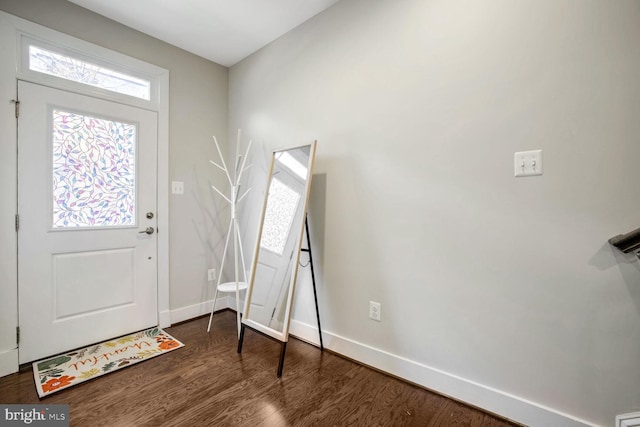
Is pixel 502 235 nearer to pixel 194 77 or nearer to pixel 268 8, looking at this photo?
pixel 268 8

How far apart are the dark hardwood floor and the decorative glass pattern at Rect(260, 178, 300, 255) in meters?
0.84

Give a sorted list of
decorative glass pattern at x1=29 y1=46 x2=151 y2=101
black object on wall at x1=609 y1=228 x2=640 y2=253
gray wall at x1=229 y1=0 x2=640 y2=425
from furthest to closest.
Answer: decorative glass pattern at x1=29 y1=46 x2=151 y2=101 → gray wall at x1=229 y1=0 x2=640 y2=425 → black object on wall at x1=609 y1=228 x2=640 y2=253

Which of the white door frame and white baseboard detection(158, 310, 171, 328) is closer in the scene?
the white door frame

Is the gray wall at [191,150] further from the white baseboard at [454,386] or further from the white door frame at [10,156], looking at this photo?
the white baseboard at [454,386]

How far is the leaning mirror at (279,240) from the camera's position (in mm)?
2121

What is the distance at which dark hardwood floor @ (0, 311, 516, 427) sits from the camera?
1.50 meters

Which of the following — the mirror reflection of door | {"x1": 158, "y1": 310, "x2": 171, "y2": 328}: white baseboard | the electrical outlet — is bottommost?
{"x1": 158, "y1": 310, "x2": 171, "y2": 328}: white baseboard

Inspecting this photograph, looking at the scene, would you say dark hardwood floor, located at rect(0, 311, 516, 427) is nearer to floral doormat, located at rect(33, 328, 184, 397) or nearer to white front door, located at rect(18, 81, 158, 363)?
floral doormat, located at rect(33, 328, 184, 397)

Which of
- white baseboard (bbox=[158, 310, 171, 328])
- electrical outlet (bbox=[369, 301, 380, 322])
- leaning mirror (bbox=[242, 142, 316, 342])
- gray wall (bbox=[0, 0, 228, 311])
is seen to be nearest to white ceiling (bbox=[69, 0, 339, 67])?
gray wall (bbox=[0, 0, 228, 311])

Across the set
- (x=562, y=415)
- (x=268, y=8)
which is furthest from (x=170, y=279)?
(x=562, y=415)

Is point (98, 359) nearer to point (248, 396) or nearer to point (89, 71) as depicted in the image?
point (248, 396)

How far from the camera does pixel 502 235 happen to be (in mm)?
1508

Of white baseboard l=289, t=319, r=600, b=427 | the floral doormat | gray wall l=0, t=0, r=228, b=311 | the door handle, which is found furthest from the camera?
gray wall l=0, t=0, r=228, b=311

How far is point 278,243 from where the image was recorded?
2248mm
